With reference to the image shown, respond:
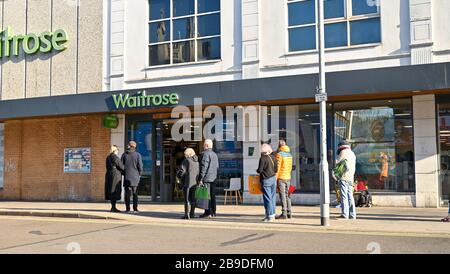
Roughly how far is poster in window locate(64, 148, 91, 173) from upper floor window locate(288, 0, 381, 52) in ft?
27.0

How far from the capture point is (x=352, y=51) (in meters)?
14.7

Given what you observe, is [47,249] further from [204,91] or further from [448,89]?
[448,89]

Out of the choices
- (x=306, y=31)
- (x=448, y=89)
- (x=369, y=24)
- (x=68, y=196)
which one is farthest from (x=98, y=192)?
(x=448, y=89)

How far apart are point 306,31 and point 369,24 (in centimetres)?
185

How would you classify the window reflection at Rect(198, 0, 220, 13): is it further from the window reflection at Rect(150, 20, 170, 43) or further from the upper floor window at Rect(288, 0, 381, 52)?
the upper floor window at Rect(288, 0, 381, 52)

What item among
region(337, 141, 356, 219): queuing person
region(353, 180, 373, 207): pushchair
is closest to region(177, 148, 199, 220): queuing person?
region(337, 141, 356, 219): queuing person

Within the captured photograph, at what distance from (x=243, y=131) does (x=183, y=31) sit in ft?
13.1

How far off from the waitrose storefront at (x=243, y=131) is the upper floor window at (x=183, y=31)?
1.68 meters

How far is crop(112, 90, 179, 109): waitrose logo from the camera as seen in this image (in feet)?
51.5

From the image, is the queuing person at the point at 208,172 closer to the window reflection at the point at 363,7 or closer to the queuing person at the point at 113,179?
the queuing person at the point at 113,179

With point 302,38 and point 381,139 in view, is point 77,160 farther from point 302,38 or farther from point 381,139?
point 381,139

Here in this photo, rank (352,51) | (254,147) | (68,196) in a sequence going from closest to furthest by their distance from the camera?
(352,51), (254,147), (68,196)
